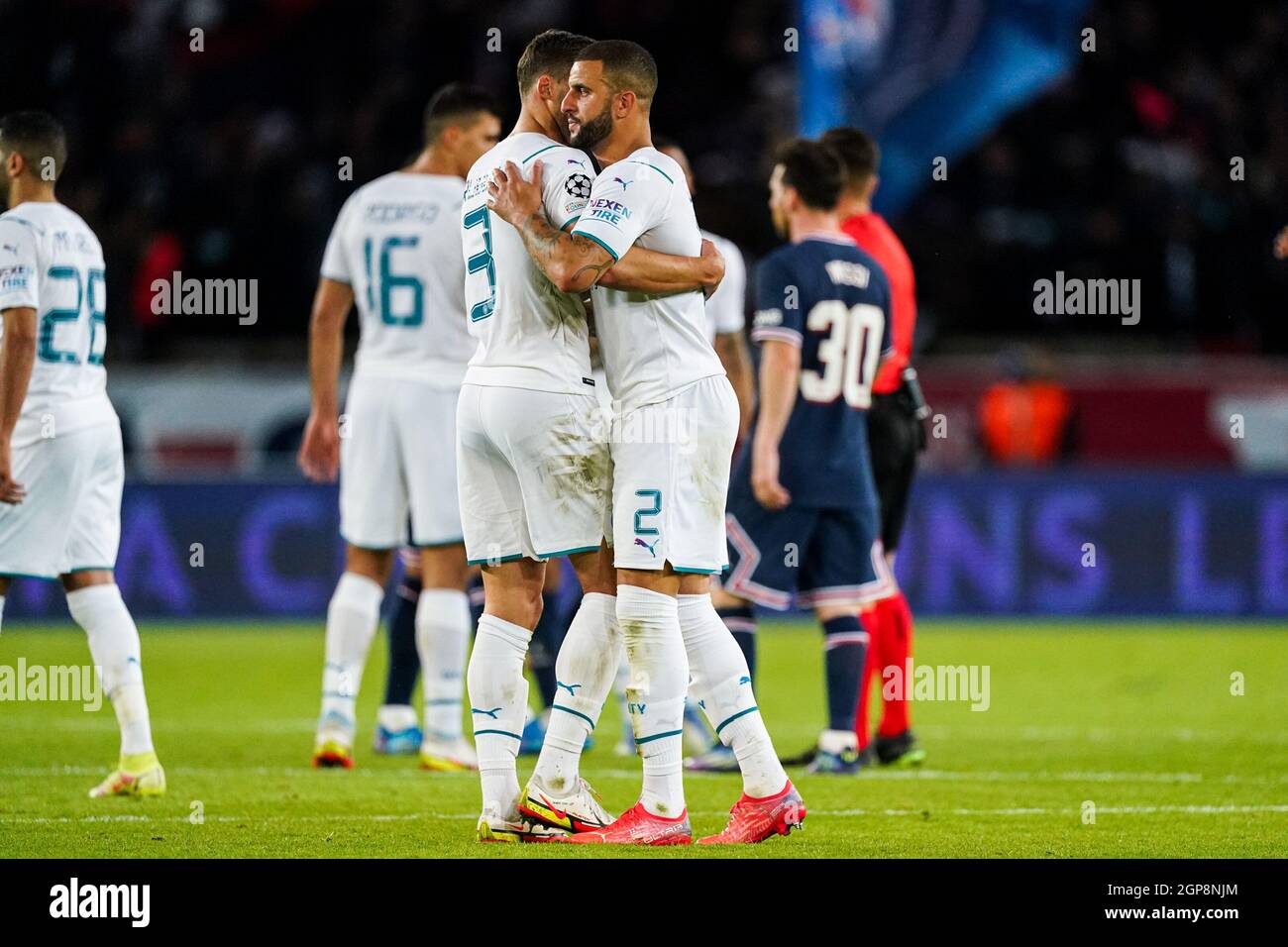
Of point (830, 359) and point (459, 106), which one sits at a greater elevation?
point (459, 106)

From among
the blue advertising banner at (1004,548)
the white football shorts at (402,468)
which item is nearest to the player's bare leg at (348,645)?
the white football shorts at (402,468)

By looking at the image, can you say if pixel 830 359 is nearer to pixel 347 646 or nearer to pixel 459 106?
pixel 459 106

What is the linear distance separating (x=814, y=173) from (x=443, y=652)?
247cm

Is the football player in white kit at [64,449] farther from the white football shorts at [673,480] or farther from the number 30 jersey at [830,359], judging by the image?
the number 30 jersey at [830,359]

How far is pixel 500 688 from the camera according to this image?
6.07 m

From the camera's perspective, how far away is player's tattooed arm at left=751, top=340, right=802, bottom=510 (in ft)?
26.3

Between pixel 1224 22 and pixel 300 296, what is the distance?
10480mm

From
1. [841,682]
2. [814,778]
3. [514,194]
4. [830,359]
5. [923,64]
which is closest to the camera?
[514,194]

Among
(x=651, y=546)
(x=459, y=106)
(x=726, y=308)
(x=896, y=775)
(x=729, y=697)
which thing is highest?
(x=459, y=106)

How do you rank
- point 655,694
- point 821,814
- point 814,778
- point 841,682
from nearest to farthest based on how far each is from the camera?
point 655,694
point 821,814
point 814,778
point 841,682

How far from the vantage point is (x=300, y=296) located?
18.4 m

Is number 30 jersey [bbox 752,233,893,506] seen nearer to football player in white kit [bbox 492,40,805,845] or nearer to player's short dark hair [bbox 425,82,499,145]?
player's short dark hair [bbox 425,82,499,145]

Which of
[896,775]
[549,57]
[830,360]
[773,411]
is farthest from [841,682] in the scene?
[549,57]

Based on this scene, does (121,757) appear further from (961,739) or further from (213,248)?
(213,248)
